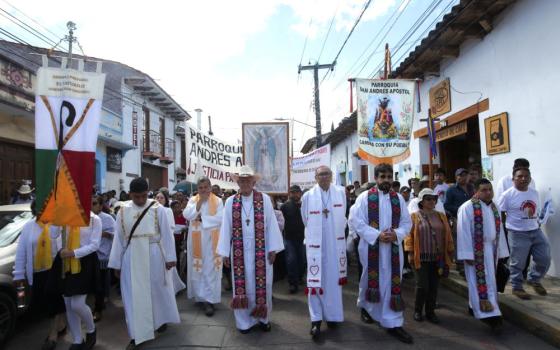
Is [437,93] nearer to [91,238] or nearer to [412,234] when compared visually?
[412,234]

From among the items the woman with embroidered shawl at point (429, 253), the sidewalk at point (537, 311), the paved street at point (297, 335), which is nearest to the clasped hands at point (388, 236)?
the woman with embroidered shawl at point (429, 253)

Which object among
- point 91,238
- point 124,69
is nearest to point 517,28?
point 91,238

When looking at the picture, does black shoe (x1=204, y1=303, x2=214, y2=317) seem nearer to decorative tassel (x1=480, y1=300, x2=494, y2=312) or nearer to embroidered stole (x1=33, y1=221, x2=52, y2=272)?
embroidered stole (x1=33, y1=221, x2=52, y2=272)

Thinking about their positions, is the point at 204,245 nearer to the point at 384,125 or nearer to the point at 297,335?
the point at 297,335

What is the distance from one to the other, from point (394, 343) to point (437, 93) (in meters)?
6.91

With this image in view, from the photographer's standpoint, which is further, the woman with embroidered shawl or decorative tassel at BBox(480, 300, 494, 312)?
the woman with embroidered shawl

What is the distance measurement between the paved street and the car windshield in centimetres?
105

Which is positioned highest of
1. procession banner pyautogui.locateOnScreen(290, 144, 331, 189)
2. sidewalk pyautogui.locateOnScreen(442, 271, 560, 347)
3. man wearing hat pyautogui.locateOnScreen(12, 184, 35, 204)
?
procession banner pyautogui.locateOnScreen(290, 144, 331, 189)

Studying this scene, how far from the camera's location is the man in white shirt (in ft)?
16.9

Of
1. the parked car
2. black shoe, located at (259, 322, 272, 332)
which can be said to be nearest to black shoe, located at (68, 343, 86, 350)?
the parked car

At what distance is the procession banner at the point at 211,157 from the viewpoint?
25.3 feet

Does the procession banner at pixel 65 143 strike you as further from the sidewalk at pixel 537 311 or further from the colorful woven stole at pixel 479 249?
the sidewalk at pixel 537 311

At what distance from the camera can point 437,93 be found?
9.40 meters

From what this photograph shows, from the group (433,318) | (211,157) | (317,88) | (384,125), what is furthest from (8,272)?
(317,88)
